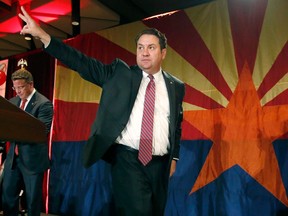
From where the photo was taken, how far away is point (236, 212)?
115 inches

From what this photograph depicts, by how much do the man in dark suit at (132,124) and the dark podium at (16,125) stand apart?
75 centimetres

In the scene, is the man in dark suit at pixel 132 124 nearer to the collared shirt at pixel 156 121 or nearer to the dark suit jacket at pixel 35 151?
the collared shirt at pixel 156 121

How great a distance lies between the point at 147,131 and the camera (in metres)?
1.62

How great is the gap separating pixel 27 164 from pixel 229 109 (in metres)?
1.85

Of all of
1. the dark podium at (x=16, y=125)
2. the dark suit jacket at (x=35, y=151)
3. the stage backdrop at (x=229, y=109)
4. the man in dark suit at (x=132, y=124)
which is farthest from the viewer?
the stage backdrop at (x=229, y=109)

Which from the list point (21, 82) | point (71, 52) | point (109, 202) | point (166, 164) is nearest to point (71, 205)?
point (109, 202)

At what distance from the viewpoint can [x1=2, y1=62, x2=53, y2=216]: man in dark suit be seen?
2723 mm

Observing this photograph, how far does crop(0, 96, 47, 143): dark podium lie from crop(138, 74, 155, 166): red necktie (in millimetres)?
886

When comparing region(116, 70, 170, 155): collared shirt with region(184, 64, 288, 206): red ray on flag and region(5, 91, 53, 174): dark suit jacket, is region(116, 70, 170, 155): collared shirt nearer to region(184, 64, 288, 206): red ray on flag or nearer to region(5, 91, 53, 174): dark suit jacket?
region(5, 91, 53, 174): dark suit jacket

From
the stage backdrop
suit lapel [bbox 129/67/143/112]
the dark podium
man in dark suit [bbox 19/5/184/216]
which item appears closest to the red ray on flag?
the stage backdrop

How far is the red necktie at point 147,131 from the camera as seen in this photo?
1.60 metres

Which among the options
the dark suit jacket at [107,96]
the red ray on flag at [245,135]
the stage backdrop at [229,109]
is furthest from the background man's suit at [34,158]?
the red ray on flag at [245,135]

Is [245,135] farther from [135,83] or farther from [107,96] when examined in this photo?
[107,96]

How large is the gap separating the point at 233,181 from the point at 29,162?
1779mm
